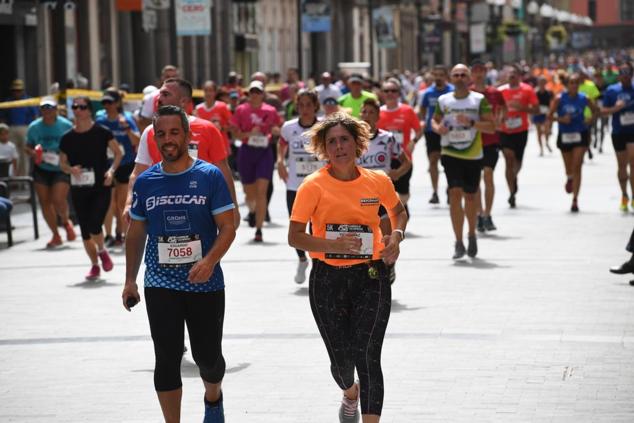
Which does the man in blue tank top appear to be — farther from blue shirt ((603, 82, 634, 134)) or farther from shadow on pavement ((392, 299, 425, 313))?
blue shirt ((603, 82, 634, 134))

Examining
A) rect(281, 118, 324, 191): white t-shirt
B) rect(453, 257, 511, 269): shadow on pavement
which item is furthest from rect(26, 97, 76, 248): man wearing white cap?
rect(453, 257, 511, 269): shadow on pavement

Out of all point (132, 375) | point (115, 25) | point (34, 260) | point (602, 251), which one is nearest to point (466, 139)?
point (602, 251)

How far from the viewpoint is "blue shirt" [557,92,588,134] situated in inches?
807

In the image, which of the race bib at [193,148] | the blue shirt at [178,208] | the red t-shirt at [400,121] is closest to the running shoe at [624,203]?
the red t-shirt at [400,121]

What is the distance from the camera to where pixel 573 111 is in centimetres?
2081

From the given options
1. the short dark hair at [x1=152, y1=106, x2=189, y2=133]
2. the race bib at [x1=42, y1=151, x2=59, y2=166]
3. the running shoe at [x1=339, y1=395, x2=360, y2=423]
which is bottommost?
the running shoe at [x1=339, y1=395, x2=360, y2=423]

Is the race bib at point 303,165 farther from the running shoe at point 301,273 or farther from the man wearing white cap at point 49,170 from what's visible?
the man wearing white cap at point 49,170

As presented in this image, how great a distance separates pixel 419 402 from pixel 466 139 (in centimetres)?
704

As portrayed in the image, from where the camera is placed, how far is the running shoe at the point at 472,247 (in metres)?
15.1

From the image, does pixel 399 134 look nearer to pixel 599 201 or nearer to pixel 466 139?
pixel 466 139

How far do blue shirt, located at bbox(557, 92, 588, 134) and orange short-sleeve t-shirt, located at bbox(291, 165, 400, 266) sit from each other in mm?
13412

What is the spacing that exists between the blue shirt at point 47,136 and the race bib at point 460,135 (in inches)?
199

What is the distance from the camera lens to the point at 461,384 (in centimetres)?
891

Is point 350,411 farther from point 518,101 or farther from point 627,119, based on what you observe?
point 518,101
